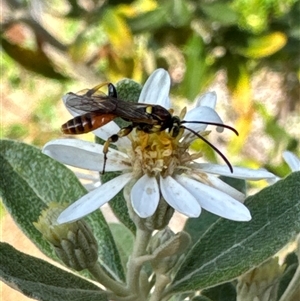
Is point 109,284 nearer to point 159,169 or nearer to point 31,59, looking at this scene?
point 159,169

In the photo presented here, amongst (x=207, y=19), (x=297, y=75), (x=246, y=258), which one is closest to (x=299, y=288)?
(x=246, y=258)

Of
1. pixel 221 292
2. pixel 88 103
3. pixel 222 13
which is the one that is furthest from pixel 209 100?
pixel 222 13

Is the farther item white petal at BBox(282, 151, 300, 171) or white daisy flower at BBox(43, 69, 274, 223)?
white petal at BBox(282, 151, 300, 171)

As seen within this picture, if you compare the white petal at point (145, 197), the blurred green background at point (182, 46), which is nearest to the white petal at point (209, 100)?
the white petal at point (145, 197)

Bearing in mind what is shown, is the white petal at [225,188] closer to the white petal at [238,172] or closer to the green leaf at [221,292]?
the white petal at [238,172]

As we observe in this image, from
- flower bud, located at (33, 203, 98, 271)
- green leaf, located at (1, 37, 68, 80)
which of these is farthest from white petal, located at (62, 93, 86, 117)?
green leaf, located at (1, 37, 68, 80)

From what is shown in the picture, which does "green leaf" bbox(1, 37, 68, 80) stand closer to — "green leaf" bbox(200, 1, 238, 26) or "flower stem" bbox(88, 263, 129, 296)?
"green leaf" bbox(200, 1, 238, 26)

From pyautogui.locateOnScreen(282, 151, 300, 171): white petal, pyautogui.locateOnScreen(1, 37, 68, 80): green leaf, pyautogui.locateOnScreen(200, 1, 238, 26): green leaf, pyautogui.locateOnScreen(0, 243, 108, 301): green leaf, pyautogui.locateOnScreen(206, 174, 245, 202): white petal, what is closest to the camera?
pyautogui.locateOnScreen(0, 243, 108, 301): green leaf
